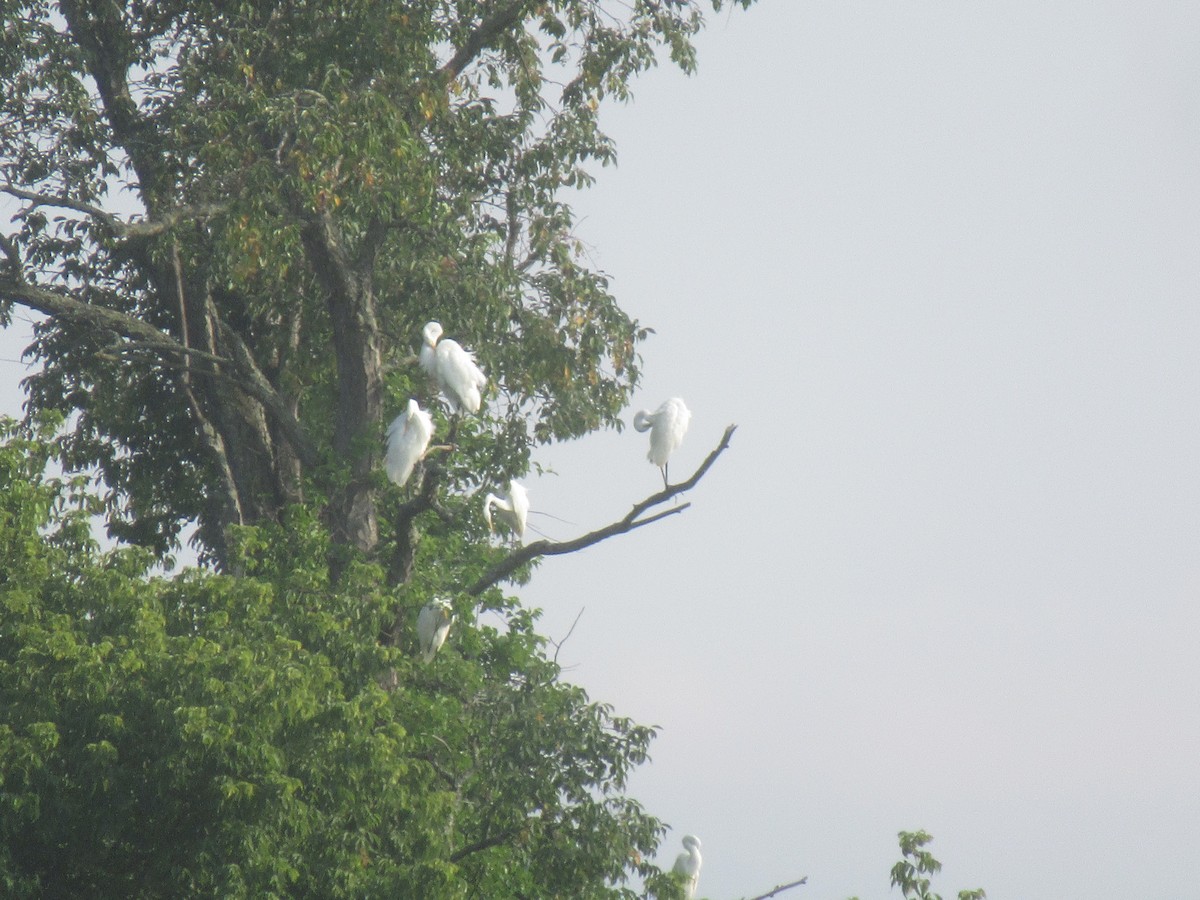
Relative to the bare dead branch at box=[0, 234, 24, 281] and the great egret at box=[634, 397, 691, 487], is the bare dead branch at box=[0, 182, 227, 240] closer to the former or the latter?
the bare dead branch at box=[0, 234, 24, 281]

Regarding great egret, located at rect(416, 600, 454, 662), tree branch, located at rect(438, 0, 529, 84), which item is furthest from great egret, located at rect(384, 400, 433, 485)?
tree branch, located at rect(438, 0, 529, 84)

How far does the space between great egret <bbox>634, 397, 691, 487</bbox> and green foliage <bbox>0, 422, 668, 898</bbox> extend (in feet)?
5.53

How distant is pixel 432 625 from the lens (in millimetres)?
11781

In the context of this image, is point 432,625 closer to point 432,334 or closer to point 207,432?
point 432,334

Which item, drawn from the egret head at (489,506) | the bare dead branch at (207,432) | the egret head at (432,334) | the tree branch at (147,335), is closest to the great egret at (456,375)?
the egret head at (432,334)

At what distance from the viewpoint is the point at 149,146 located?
1450 centimetres

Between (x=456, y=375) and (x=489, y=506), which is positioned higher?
(x=456, y=375)

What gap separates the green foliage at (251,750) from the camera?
897 cm

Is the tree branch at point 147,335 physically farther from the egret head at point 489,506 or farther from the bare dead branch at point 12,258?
the egret head at point 489,506

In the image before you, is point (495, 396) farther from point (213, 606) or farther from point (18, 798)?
point (18, 798)

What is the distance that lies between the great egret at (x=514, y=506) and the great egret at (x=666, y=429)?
42.5 inches

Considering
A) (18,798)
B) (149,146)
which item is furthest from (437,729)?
(149,146)

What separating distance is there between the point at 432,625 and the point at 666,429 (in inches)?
79.9

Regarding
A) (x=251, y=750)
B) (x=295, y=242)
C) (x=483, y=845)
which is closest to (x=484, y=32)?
(x=295, y=242)
